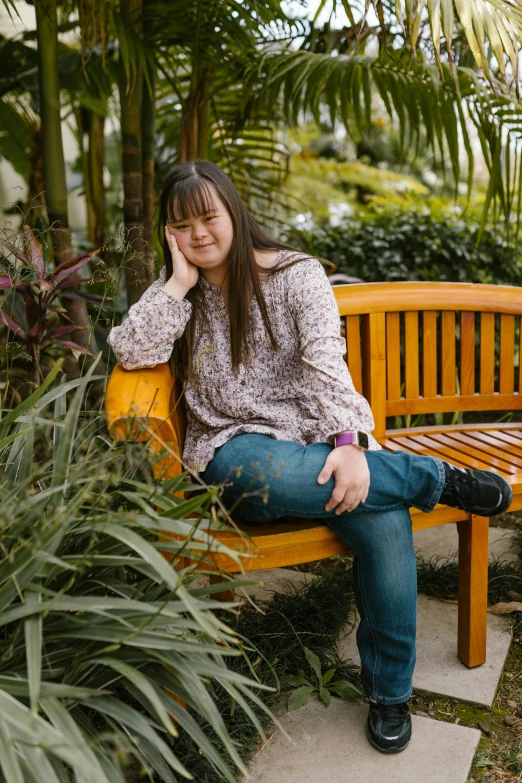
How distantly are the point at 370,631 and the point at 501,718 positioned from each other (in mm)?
497

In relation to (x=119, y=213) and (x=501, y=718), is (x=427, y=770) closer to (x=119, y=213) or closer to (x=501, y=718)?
(x=501, y=718)

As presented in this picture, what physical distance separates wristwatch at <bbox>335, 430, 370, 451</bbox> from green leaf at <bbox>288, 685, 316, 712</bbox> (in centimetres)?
73

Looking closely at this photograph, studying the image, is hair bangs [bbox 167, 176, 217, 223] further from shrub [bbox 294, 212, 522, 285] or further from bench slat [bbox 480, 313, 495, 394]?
shrub [bbox 294, 212, 522, 285]

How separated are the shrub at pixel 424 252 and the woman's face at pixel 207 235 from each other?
86.6 inches

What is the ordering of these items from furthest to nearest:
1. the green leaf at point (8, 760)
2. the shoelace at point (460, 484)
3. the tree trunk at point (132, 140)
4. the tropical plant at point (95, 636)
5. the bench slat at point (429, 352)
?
the tree trunk at point (132, 140) < the bench slat at point (429, 352) < the shoelace at point (460, 484) < the tropical plant at point (95, 636) < the green leaf at point (8, 760)

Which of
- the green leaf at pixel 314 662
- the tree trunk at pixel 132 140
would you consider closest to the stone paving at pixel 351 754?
the green leaf at pixel 314 662

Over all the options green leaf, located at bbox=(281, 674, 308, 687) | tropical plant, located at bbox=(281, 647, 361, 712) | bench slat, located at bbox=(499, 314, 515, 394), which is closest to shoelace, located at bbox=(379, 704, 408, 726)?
tropical plant, located at bbox=(281, 647, 361, 712)

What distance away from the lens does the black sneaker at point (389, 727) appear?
1902 mm

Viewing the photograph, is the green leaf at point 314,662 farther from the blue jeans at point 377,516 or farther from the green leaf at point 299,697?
the blue jeans at point 377,516

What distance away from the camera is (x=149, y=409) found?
177 centimetres

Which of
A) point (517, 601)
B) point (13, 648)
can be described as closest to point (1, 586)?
point (13, 648)

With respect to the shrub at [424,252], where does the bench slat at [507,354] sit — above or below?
below

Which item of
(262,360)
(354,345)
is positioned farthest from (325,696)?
(354,345)

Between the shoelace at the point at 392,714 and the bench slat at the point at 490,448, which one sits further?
the bench slat at the point at 490,448
